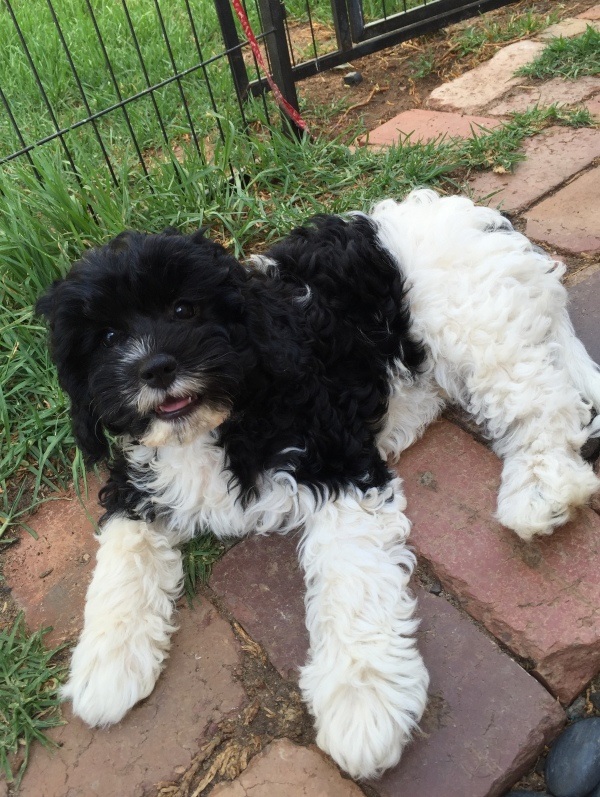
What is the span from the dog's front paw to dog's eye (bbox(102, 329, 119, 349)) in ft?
2.79

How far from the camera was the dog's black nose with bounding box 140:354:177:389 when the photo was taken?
69.6 inches

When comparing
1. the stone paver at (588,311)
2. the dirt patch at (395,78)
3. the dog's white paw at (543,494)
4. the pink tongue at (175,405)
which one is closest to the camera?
the pink tongue at (175,405)

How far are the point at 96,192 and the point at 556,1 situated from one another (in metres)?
4.40

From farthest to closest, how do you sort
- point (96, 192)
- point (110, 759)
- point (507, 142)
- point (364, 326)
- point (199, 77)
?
point (199, 77)
point (507, 142)
point (96, 192)
point (364, 326)
point (110, 759)

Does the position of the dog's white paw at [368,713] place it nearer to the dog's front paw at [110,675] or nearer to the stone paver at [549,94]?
the dog's front paw at [110,675]

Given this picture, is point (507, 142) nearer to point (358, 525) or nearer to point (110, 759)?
point (358, 525)

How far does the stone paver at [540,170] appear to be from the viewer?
344 cm

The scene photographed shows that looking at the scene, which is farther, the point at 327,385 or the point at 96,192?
the point at 96,192

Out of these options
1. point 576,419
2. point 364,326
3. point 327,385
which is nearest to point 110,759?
point 327,385

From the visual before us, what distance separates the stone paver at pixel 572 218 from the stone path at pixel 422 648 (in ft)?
2.54

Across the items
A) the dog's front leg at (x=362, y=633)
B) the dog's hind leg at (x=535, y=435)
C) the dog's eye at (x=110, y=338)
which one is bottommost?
the dog's front leg at (x=362, y=633)

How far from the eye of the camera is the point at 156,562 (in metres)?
2.19

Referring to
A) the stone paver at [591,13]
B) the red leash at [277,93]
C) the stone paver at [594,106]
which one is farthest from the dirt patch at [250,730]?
the stone paver at [591,13]

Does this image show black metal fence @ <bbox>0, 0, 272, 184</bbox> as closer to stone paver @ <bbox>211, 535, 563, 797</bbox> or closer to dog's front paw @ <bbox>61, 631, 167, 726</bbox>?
dog's front paw @ <bbox>61, 631, 167, 726</bbox>
